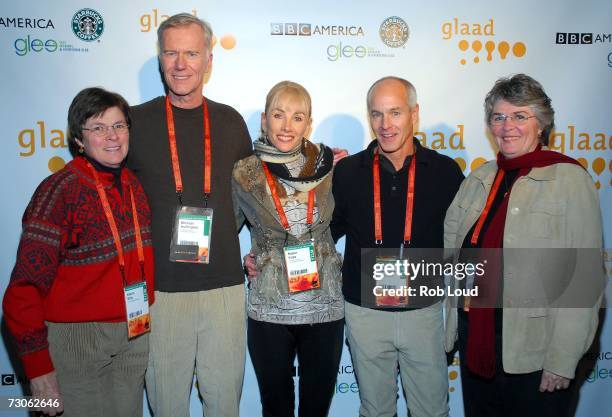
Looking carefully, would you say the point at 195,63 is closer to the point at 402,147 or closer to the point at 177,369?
the point at 402,147

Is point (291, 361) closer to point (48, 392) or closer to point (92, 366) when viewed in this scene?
point (92, 366)

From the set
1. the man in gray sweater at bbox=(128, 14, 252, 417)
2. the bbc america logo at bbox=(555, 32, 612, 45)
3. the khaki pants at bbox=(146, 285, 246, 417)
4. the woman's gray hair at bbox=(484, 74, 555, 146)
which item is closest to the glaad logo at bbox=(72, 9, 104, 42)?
the man in gray sweater at bbox=(128, 14, 252, 417)

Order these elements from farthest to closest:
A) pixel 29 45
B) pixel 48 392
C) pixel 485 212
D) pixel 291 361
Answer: pixel 29 45 → pixel 291 361 → pixel 485 212 → pixel 48 392

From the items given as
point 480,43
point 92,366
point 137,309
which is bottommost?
point 92,366

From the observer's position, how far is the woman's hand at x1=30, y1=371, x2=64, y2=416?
73.2 inches

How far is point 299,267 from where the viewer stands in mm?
2246

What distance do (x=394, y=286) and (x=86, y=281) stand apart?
1.35 metres

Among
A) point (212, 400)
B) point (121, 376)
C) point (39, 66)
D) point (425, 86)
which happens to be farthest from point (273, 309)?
point (39, 66)

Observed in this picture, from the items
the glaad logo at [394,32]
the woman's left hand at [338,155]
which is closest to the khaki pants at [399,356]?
the woman's left hand at [338,155]

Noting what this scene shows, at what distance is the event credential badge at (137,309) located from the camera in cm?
A: 202

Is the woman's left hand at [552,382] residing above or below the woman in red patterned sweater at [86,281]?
below

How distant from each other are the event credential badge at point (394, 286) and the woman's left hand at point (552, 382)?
64 cm

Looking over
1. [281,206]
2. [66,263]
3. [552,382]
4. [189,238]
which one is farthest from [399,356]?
[66,263]

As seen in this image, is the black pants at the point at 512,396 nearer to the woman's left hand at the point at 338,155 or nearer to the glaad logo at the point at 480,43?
the woman's left hand at the point at 338,155
